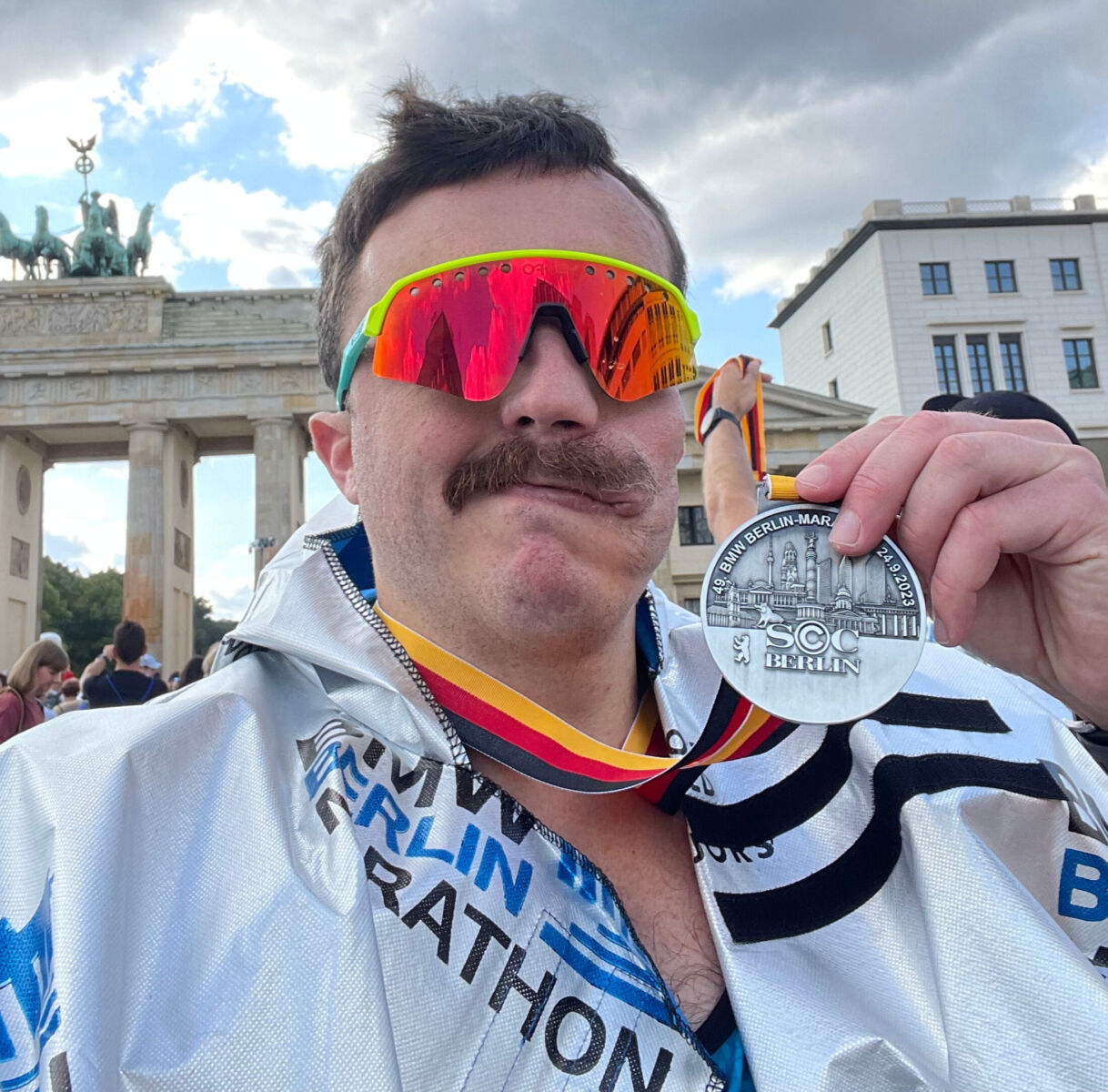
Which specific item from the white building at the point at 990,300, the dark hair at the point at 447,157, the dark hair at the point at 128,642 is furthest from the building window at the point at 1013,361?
the dark hair at the point at 447,157

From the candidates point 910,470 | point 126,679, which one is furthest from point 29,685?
point 910,470

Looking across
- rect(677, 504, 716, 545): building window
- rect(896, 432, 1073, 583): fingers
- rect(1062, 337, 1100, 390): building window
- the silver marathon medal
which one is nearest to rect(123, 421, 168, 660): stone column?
rect(677, 504, 716, 545): building window

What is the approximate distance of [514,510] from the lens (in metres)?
1.32

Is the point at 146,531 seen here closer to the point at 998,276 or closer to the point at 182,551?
the point at 182,551

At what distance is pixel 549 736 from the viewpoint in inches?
54.5

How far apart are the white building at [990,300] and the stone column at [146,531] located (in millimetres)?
24337

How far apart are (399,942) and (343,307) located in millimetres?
1164

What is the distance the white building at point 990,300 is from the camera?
31.6 meters

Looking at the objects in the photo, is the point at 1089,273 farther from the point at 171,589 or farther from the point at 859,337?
the point at 171,589

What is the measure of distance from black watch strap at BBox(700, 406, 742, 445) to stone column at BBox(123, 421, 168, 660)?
26.4 m

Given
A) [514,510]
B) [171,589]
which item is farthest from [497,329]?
[171,589]

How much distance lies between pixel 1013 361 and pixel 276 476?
2523 centimetres

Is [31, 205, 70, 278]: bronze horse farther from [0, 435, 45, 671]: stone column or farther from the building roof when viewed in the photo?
the building roof

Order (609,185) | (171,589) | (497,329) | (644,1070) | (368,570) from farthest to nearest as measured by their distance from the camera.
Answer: (171,589)
(368,570)
(609,185)
(497,329)
(644,1070)
